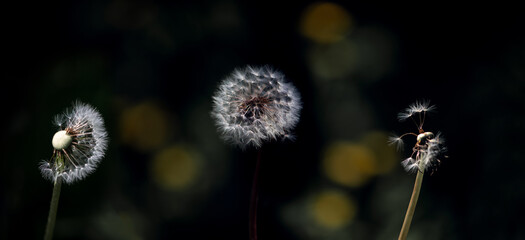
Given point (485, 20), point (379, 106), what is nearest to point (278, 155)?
point (379, 106)

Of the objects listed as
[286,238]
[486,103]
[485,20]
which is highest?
[485,20]

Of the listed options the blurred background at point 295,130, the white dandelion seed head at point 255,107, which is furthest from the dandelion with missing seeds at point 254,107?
the blurred background at point 295,130

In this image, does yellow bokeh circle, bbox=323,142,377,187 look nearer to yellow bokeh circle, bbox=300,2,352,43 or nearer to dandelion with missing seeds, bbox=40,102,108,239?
yellow bokeh circle, bbox=300,2,352,43

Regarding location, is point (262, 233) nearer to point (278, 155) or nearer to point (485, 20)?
point (278, 155)

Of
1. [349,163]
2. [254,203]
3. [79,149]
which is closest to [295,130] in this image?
[349,163]

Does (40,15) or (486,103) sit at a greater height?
(40,15)

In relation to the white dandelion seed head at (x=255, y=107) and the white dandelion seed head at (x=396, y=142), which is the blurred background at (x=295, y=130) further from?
the white dandelion seed head at (x=255, y=107)

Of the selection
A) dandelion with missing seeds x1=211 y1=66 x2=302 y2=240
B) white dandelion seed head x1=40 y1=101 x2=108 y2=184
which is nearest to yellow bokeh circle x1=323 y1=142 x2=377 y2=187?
dandelion with missing seeds x1=211 y1=66 x2=302 y2=240

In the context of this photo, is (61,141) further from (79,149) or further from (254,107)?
(254,107)
